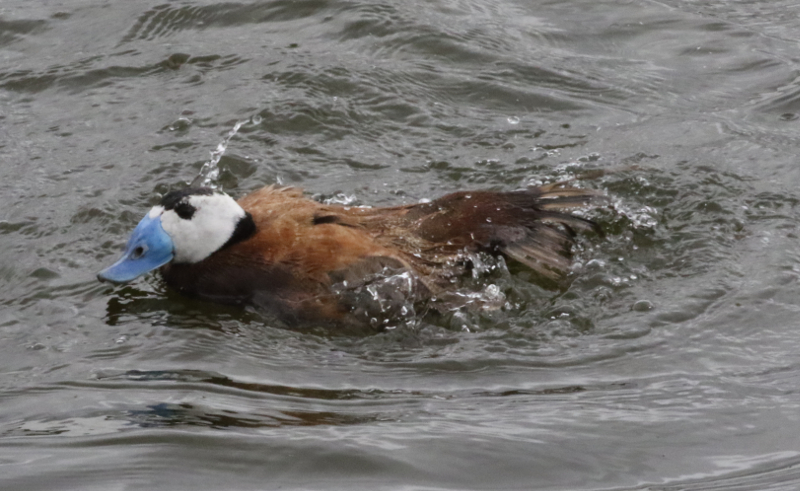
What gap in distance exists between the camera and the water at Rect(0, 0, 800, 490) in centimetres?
378

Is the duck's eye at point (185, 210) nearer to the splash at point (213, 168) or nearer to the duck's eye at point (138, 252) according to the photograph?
the duck's eye at point (138, 252)

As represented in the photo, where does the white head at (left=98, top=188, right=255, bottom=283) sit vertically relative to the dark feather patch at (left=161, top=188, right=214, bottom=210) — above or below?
below

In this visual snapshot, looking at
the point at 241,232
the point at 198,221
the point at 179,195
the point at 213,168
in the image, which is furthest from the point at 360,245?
the point at 213,168

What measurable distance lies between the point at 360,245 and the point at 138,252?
1127mm

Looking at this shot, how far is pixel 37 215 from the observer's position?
240 inches

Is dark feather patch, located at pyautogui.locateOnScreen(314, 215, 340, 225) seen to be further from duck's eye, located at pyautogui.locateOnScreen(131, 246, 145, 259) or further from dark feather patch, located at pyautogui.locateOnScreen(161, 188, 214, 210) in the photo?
duck's eye, located at pyautogui.locateOnScreen(131, 246, 145, 259)

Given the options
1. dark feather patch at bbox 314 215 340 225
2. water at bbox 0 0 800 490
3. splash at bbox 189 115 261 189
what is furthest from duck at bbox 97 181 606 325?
splash at bbox 189 115 261 189

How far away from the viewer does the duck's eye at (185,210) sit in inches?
203

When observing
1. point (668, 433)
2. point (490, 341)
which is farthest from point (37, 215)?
point (668, 433)

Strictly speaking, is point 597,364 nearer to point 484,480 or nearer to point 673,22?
point 484,480

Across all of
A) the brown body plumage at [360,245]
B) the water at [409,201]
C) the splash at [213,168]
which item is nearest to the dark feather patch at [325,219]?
the brown body plumage at [360,245]

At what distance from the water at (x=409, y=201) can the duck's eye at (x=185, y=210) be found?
0.48 metres

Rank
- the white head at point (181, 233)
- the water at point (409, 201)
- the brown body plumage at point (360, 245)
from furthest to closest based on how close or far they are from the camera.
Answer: the white head at point (181, 233) → the brown body plumage at point (360, 245) → the water at point (409, 201)

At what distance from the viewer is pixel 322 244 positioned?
495 cm
